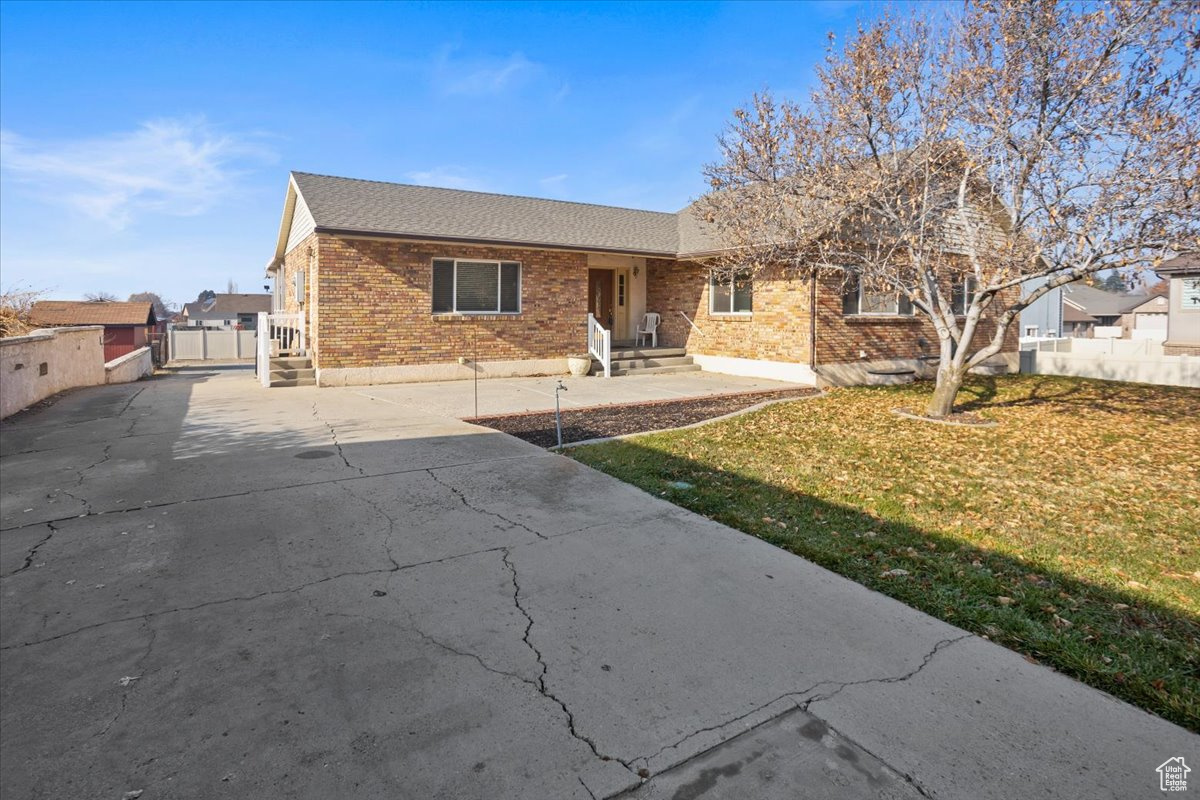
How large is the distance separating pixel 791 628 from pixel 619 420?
6742mm

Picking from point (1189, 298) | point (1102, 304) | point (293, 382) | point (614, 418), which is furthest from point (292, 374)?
point (1102, 304)

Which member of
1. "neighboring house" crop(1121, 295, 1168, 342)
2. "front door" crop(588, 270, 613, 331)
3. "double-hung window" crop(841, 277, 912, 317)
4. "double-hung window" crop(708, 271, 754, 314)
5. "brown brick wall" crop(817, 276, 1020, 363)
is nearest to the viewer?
"brown brick wall" crop(817, 276, 1020, 363)

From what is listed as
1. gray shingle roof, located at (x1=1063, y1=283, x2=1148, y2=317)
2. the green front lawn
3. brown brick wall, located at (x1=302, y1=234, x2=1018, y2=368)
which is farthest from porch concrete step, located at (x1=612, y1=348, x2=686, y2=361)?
gray shingle roof, located at (x1=1063, y1=283, x2=1148, y2=317)

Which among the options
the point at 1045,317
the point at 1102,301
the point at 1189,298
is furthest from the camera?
the point at 1102,301

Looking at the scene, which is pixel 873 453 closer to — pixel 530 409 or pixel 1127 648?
pixel 1127 648

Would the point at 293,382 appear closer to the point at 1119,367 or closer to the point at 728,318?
the point at 728,318

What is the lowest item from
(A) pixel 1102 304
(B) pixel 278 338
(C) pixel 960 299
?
(B) pixel 278 338

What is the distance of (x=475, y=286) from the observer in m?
15.5

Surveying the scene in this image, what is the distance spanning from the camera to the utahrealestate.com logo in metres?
2.41

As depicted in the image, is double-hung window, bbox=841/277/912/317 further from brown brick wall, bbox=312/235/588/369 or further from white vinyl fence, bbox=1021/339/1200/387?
brown brick wall, bbox=312/235/588/369

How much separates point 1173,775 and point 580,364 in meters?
14.1

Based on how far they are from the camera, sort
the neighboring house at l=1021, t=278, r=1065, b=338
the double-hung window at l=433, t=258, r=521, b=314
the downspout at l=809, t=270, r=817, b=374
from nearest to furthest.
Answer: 1. the downspout at l=809, t=270, r=817, b=374
2. the double-hung window at l=433, t=258, r=521, b=314
3. the neighboring house at l=1021, t=278, r=1065, b=338

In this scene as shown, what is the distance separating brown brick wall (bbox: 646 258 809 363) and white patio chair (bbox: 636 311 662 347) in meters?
0.19

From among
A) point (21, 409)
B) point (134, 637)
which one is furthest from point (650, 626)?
point (21, 409)
